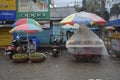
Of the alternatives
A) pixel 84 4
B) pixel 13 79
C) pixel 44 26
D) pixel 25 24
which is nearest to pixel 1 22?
pixel 44 26

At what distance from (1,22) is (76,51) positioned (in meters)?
10.1

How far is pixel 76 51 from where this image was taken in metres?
16.5

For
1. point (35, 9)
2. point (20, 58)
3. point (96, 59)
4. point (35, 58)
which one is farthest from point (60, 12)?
point (20, 58)

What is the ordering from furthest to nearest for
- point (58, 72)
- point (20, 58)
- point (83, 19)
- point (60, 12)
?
point (60, 12)
point (20, 58)
point (83, 19)
point (58, 72)

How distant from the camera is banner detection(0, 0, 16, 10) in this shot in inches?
975

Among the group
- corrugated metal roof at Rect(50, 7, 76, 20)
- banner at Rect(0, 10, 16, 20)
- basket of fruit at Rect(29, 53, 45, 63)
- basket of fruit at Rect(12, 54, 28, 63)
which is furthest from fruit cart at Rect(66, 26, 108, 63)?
corrugated metal roof at Rect(50, 7, 76, 20)

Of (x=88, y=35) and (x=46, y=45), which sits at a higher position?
(x=88, y=35)

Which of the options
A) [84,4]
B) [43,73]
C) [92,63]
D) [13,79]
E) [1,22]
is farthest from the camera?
[84,4]

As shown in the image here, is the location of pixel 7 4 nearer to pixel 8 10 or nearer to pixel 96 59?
pixel 8 10

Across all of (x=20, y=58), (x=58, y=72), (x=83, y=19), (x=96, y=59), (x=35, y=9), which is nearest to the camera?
(x=58, y=72)

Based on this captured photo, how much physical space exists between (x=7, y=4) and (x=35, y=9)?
233 centimetres

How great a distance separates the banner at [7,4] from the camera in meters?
24.8

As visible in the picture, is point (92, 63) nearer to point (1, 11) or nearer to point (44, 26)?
point (44, 26)

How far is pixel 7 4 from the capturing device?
24797 mm
